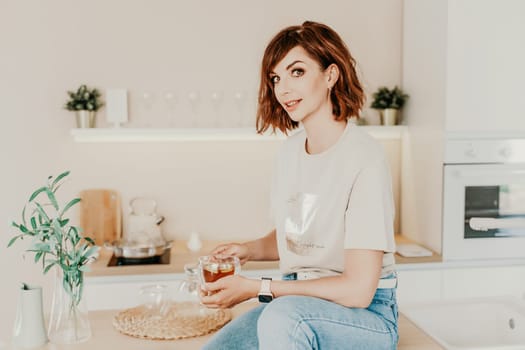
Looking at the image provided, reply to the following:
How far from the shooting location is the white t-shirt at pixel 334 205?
1.61 m

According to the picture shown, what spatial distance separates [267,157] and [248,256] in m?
1.51

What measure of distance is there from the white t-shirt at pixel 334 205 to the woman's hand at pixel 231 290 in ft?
0.68

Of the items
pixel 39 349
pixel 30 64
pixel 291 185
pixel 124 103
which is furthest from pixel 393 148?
pixel 39 349

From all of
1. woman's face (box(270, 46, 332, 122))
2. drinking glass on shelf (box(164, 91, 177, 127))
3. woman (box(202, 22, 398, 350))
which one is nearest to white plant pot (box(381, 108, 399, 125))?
drinking glass on shelf (box(164, 91, 177, 127))

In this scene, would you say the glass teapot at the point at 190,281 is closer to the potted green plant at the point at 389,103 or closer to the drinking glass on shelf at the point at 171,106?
the drinking glass on shelf at the point at 171,106

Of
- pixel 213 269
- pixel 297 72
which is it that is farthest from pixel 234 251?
pixel 297 72

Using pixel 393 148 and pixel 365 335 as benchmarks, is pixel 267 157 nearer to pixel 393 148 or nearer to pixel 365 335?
pixel 393 148

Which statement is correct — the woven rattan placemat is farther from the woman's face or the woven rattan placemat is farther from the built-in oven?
the built-in oven

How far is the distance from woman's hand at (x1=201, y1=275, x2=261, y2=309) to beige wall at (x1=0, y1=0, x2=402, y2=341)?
5.90 feet

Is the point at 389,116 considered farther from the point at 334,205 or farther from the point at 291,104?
the point at 334,205

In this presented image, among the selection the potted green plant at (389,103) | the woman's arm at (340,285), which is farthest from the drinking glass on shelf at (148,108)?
the woman's arm at (340,285)

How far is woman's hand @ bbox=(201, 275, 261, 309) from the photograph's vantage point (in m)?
1.64

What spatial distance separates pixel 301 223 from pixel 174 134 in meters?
1.56

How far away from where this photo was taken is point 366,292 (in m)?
1.58
